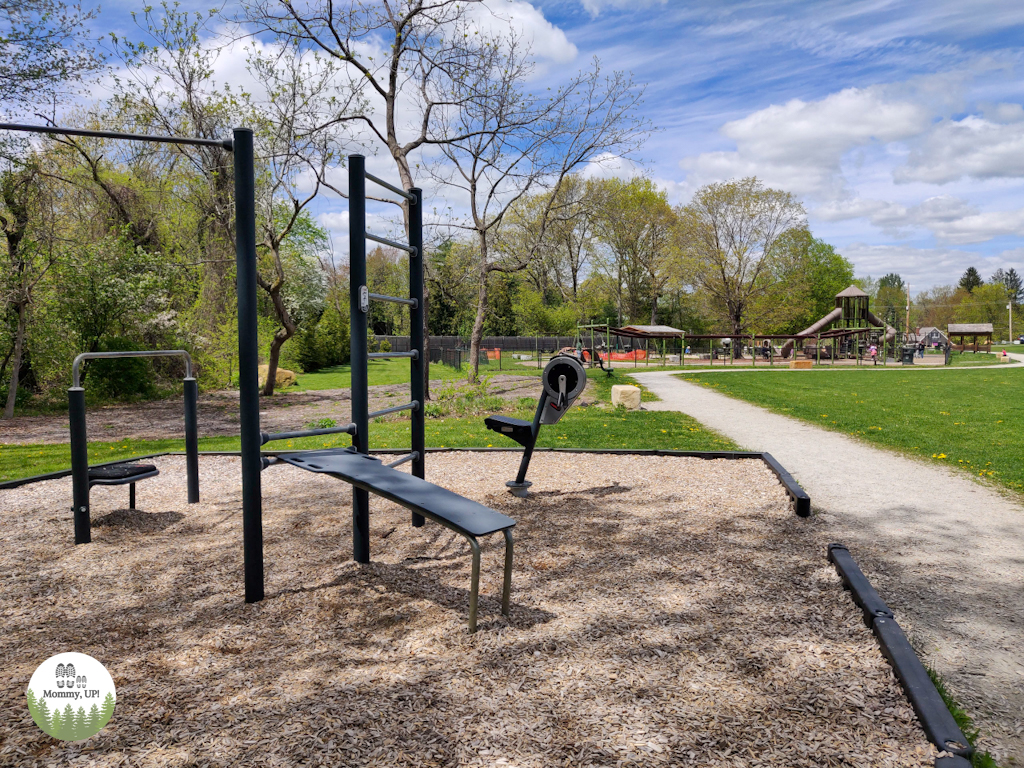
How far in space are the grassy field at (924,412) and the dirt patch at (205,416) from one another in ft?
20.1

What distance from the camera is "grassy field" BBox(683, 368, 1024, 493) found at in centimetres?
736

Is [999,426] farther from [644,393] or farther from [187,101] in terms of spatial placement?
[187,101]

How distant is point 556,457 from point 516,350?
3505cm

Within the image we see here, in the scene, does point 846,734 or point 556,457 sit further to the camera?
point 556,457

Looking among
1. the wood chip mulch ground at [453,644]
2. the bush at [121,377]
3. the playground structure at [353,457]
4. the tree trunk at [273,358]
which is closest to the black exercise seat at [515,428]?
the wood chip mulch ground at [453,644]

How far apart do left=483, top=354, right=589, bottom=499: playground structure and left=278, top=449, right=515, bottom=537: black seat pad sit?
1.82 metres

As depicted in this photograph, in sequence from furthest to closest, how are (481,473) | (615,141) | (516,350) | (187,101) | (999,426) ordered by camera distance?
(516,350), (615,141), (187,101), (999,426), (481,473)

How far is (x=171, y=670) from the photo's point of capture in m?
2.52

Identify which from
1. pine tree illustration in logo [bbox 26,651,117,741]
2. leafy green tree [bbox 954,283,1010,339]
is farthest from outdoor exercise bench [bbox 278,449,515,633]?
leafy green tree [bbox 954,283,1010,339]

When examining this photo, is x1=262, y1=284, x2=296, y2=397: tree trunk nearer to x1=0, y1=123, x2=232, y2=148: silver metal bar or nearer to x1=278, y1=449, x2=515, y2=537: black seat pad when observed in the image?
x1=0, y1=123, x2=232, y2=148: silver metal bar

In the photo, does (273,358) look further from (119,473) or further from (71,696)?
(71,696)

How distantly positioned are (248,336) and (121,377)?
527 inches

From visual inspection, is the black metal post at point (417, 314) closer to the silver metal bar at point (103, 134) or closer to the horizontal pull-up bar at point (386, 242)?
the horizontal pull-up bar at point (386, 242)

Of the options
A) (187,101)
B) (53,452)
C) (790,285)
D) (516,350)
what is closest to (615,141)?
(187,101)
